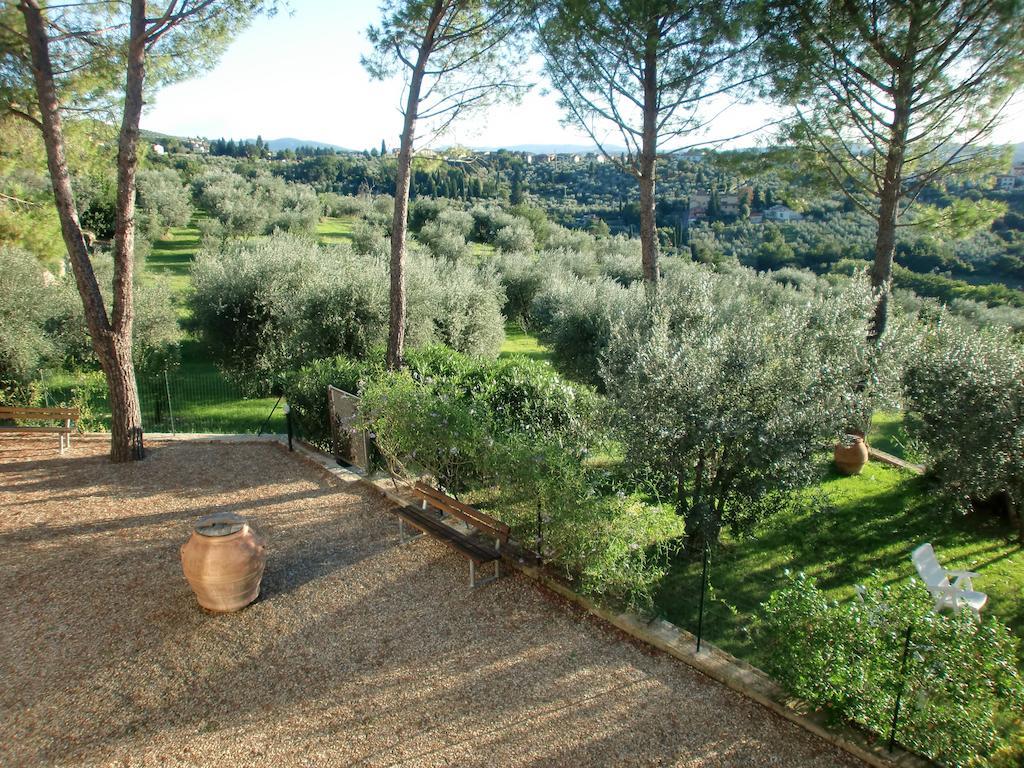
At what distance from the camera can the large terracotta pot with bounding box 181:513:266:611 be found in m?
5.25

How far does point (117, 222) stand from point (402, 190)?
3.93m

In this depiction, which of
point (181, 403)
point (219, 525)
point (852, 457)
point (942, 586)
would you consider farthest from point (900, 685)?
point (181, 403)

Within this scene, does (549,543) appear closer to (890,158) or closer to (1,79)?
(890,158)

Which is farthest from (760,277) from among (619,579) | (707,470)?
(619,579)

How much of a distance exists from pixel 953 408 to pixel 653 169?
551 cm

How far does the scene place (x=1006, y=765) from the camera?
3.73 metres

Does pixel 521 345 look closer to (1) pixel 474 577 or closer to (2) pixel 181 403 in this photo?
(2) pixel 181 403

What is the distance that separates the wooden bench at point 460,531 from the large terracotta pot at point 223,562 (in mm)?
1621

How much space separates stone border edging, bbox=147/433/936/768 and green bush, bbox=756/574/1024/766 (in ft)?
0.32

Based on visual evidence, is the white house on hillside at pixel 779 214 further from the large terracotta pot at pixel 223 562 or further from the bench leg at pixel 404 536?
the large terracotta pot at pixel 223 562

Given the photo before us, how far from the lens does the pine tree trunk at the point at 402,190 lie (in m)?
9.52

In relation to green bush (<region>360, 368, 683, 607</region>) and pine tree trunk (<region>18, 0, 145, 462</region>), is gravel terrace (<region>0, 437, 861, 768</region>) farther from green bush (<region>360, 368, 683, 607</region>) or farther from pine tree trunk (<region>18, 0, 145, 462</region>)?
pine tree trunk (<region>18, 0, 145, 462</region>)

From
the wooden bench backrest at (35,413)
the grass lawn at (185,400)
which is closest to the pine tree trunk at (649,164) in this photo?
the grass lawn at (185,400)

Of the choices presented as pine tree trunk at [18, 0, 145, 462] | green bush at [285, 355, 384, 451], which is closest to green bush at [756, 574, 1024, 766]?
green bush at [285, 355, 384, 451]
